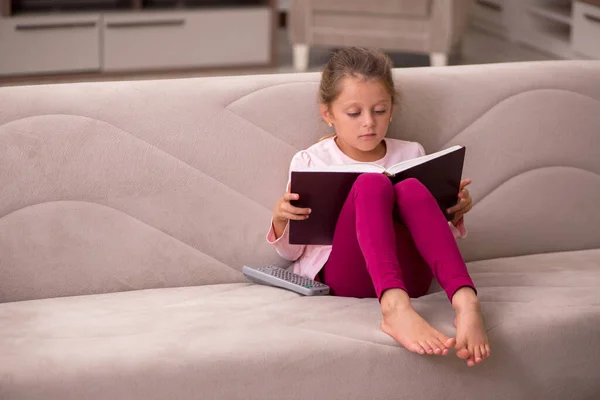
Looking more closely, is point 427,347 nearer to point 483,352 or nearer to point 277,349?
point 483,352

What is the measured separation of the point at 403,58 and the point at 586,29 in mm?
1031

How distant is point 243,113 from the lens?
2.25m

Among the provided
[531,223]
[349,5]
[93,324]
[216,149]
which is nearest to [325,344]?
[93,324]

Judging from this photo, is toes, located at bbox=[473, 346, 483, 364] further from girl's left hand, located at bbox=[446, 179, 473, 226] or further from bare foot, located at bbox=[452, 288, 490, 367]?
girl's left hand, located at bbox=[446, 179, 473, 226]

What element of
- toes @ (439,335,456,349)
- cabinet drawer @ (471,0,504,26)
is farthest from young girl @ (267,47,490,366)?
cabinet drawer @ (471,0,504,26)

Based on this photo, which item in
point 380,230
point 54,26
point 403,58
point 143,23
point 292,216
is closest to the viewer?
point 380,230

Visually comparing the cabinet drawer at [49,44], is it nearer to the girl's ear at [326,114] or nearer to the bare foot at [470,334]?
the girl's ear at [326,114]

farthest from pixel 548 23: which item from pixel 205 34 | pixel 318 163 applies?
pixel 318 163

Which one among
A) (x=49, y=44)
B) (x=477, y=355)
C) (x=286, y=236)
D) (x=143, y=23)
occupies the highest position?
(x=143, y=23)

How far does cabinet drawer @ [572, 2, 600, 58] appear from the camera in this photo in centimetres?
468

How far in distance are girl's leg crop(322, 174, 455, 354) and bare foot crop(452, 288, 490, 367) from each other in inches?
1.4

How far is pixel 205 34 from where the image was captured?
16.3 feet

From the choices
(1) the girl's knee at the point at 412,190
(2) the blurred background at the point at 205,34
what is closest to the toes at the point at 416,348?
(1) the girl's knee at the point at 412,190

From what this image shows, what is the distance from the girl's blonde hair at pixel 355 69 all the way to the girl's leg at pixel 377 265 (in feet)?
0.86
